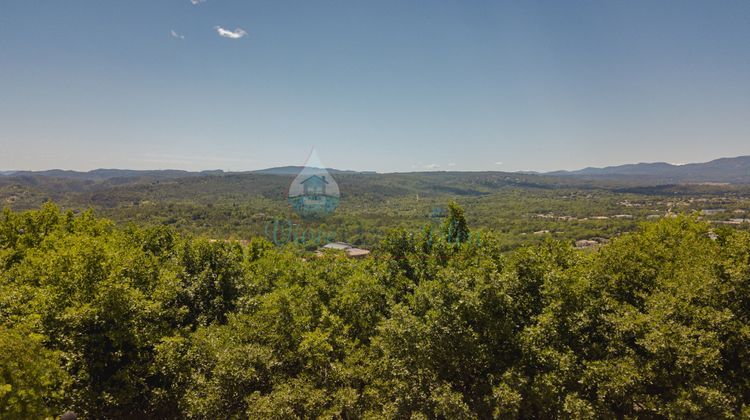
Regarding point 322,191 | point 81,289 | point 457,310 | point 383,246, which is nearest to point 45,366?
point 81,289

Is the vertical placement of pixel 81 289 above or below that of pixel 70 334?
above

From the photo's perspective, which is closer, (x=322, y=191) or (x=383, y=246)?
(x=383, y=246)

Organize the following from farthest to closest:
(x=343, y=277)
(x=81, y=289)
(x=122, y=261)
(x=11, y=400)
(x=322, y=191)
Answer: (x=322, y=191) < (x=343, y=277) < (x=122, y=261) < (x=81, y=289) < (x=11, y=400)

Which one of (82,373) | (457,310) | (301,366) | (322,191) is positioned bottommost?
(301,366)

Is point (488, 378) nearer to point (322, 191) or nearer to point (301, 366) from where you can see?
point (301, 366)

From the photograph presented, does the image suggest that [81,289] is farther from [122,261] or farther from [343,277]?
[343,277]

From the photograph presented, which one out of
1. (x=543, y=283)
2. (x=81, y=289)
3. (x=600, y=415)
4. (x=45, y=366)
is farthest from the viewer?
(x=81, y=289)
